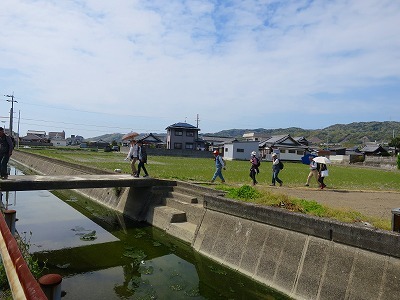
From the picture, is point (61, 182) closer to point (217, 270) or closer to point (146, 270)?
point (146, 270)

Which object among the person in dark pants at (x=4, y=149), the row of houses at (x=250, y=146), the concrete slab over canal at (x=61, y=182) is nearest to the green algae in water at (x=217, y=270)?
the concrete slab over canal at (x=61, y=182)

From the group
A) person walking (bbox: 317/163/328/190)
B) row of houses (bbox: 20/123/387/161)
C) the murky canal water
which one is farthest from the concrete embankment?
row of houses (bbox: 20/123/387/161)

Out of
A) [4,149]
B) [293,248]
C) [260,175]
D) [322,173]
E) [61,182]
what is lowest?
[293,248]

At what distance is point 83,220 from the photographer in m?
15.9

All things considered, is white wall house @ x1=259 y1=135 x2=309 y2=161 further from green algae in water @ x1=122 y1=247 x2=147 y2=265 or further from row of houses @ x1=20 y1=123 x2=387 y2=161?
green algae in water @ x1=122 y1=247 x2=147 y2=265

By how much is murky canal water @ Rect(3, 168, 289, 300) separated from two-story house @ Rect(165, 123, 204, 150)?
5634cm

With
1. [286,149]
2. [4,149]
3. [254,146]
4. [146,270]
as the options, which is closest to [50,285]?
[146,270]

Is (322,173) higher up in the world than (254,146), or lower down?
lower down

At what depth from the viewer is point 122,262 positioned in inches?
412

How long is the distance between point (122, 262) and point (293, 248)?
529 centimetres

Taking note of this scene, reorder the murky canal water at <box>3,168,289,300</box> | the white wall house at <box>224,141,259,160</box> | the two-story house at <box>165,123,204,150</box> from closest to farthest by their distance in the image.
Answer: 1. the murky canal water at <box>3,168,289,300</box>
2. the white wall house at <box>224,141,259,160</box>
3. the two-story house at <box>165,123,204,150</box>

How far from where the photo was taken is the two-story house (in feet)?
239

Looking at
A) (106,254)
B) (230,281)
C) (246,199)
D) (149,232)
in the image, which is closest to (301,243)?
(230,281)

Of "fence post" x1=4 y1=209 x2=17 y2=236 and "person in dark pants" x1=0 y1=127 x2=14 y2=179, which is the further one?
"person in dark pants" x1=0 y1=127 x2=14 y2=179
